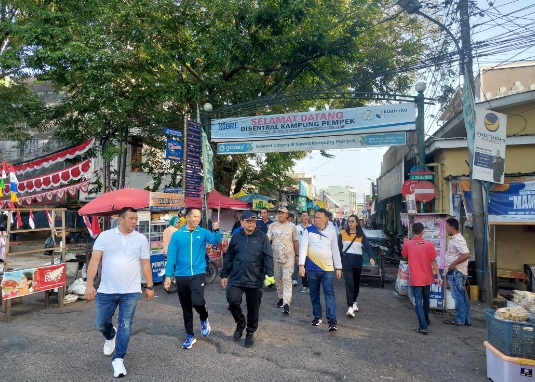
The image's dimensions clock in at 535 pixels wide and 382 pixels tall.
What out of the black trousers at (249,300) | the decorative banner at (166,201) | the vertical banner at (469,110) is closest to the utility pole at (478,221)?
the vertical banner at (469,110)

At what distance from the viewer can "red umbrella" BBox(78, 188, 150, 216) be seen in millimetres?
9812

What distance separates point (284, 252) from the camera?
23.2 feet

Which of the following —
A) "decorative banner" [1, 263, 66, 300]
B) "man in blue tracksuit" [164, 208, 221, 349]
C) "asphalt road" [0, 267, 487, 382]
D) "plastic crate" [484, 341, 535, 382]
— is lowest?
"asphalt road" [0, 267, 487, 382]

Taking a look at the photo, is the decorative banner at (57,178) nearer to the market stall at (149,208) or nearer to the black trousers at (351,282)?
the market stall at (149,208)

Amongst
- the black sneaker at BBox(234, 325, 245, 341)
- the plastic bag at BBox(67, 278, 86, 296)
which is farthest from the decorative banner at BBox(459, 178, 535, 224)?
the plastic bag at BBox(67, 278, 86, 296)

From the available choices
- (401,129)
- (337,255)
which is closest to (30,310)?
(337,255)

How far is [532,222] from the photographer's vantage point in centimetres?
832

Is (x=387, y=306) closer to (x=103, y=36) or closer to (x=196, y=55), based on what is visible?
(x=196, y=55)

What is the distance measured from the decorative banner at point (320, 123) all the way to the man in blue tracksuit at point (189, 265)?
6896 mm

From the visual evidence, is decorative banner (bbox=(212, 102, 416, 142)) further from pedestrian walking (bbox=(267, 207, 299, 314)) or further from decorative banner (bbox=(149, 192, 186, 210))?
pedestrian walking (bbox=(267, 207, 299, 314))

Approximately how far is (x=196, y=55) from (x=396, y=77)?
27.1 feet

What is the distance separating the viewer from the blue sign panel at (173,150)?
10.9 meters

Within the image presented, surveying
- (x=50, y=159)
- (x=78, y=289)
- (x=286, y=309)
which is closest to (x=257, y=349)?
(x=286, y=309)

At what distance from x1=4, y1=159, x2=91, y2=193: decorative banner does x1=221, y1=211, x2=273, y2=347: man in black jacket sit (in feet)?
30.7
